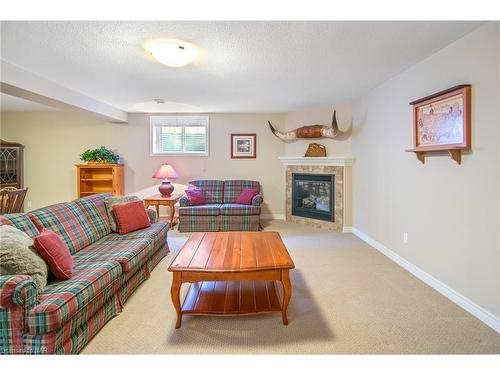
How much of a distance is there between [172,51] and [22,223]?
1937 mm

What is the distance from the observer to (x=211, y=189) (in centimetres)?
569

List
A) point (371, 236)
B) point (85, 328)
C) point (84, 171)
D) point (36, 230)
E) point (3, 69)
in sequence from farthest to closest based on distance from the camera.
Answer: point (84, 171)
point (371, 236)
point (3, 69)
point (36, 230)
point (85, 328)

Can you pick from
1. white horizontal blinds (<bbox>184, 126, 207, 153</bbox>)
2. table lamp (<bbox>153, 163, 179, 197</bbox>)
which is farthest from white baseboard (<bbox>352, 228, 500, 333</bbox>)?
white horizontal blinds (<bbox>184, 126, 207, 153</bbox>)

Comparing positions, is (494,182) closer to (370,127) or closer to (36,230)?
(370,127)

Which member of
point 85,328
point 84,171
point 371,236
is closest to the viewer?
Result: point 85,328

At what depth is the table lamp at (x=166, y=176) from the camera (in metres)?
5.50

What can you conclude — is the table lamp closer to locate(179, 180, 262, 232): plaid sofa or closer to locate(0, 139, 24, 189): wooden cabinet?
locate(179, 180, 262, 232): plaid sofa

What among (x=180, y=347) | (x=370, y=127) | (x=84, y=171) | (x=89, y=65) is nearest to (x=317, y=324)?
(x=180, y=347)

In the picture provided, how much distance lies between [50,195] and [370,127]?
660 cm

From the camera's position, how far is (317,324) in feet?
7.12

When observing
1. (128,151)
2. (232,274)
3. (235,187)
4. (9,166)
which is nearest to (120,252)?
(232,274)

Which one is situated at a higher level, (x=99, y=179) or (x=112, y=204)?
(x=99, y=179)

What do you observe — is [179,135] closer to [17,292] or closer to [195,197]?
[195,197]

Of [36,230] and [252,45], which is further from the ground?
[252,45]
